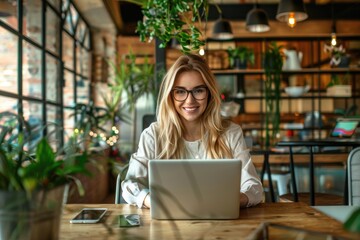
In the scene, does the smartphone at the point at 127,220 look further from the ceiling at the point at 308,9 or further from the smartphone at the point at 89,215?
the ceiling at the point at 308,9

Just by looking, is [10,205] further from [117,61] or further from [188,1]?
[117,61]

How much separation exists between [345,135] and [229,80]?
340cm

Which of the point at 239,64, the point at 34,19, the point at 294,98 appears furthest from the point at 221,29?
the point at 34,19

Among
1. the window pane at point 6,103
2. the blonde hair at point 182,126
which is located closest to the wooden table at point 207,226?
the blonde hair at point 182,126

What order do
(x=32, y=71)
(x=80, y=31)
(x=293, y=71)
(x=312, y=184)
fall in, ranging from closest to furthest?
(x=312, y=184) < (x=32, y=71) < (x=293, y=71) < (x=80, y=31)

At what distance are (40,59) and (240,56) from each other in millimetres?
3114

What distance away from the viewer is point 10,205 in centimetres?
77

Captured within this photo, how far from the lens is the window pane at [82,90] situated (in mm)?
6589

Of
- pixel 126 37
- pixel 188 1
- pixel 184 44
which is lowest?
pixel 184 44

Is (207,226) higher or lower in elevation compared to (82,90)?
lower

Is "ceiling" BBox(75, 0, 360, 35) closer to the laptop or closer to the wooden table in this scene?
the wooden table

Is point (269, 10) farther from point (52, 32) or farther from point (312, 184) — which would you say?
point (312, 184)

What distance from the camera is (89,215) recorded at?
126 cm

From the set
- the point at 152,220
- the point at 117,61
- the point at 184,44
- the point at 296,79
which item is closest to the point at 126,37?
the point at 117,61
